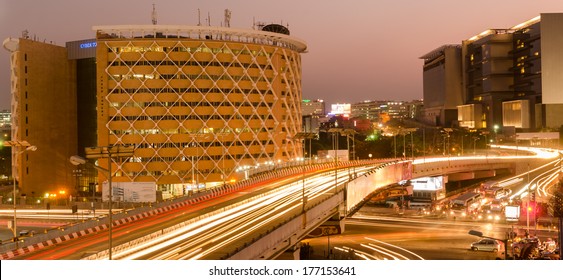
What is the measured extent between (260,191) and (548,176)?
3176 cm

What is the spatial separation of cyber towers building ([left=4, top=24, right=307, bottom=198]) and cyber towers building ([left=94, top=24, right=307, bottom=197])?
4.3 inches

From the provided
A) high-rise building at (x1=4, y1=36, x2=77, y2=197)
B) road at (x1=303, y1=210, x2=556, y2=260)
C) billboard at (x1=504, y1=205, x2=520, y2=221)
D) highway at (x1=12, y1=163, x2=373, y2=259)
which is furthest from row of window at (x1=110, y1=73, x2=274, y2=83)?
billboard at (x1=504, y1=205, x2=520, y2=221)

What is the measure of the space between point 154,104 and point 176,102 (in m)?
2.40

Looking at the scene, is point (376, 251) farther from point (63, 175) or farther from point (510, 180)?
point (63, 175)

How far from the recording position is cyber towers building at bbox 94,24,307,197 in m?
65.2

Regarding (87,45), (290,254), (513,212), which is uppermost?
(87,45)

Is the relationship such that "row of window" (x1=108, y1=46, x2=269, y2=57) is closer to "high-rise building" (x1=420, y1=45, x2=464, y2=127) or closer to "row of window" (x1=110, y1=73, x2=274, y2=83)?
"row of window" (x1=110, y1=73, x2=274, y2=83)

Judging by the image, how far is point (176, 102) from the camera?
66.7m

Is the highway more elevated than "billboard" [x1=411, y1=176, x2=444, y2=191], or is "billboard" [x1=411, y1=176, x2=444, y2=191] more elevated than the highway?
the highway

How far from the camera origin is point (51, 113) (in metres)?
67.2

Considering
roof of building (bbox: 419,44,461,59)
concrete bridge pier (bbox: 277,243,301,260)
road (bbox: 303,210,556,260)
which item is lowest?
road (bbox: 303,210,556,260)

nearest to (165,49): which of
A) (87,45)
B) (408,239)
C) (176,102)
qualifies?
(176,102)

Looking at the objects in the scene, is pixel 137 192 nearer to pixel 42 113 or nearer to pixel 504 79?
pixel 42 113
